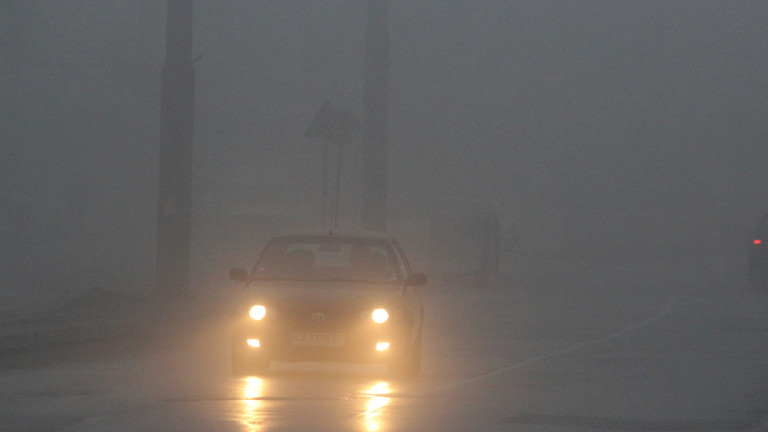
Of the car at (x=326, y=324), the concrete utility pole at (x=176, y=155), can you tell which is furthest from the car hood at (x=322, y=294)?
the concrete utility pole at (x=176, y=155)

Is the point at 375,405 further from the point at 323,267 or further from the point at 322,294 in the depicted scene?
the point at 323,267

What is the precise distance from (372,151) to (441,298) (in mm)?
3558

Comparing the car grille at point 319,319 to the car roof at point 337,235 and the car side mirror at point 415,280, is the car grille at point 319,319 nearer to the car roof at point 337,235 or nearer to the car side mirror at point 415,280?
→ the car side mirror at point 415,280

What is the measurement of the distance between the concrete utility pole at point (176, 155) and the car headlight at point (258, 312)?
10.7 m

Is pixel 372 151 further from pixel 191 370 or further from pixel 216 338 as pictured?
pixel 191 370

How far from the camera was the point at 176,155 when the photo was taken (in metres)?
23.6

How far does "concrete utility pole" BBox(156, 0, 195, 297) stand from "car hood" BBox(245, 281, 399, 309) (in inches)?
403

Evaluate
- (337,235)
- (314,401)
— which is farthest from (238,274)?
(314,401)

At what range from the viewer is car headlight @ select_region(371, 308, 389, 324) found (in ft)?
43.1

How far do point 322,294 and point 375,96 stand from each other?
55.3 ft

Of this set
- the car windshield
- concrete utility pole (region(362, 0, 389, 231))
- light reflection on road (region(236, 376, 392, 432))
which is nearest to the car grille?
light reflection on road (region(236, 376, 392, 432))

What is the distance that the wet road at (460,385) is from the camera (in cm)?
1009

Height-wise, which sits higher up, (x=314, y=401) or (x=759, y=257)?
(x=759, y=257)

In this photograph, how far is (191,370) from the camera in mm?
13906
